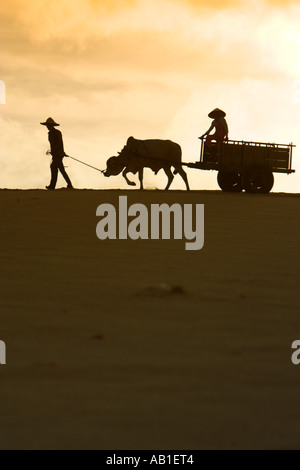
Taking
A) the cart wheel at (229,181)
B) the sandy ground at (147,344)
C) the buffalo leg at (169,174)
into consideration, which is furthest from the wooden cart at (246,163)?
the sandy ground at (147,344)

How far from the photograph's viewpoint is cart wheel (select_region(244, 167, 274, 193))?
2123cm

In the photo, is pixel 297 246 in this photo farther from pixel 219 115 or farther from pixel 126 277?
pixel 219 115

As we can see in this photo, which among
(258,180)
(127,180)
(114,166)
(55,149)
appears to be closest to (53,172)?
(55,149)

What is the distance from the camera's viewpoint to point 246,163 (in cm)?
2120

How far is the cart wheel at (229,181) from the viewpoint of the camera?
21.7 meters

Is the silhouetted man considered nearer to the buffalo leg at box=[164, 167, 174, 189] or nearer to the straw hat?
the straw hat

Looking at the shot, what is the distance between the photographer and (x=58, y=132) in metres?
20.3

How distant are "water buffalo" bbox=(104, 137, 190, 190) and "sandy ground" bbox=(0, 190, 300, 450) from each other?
1202 cm

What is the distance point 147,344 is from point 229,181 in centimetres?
1605

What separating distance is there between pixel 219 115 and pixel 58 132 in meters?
3.21

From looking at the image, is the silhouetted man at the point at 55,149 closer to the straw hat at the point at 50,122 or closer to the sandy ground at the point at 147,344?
the straw hat at the point at 50,122

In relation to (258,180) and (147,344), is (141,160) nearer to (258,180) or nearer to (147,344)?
(258,180)

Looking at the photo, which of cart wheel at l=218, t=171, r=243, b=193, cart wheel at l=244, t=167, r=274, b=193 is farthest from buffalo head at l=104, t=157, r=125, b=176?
cart wheel at l=244, t=167, r=274, b=193
